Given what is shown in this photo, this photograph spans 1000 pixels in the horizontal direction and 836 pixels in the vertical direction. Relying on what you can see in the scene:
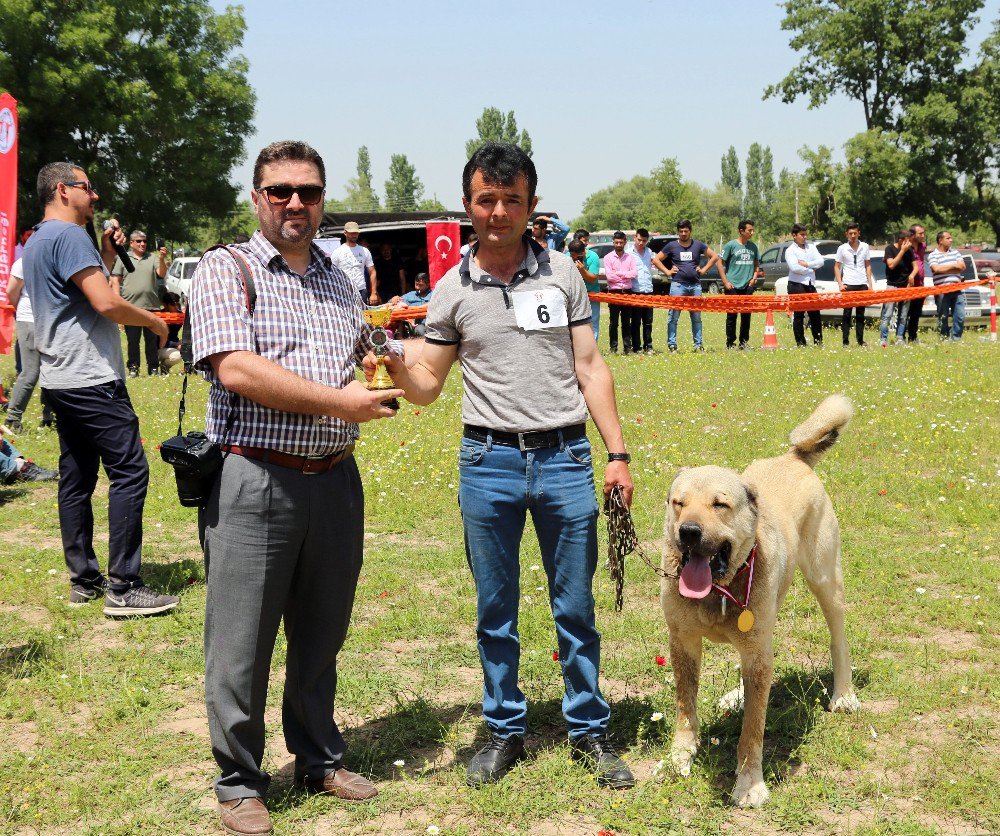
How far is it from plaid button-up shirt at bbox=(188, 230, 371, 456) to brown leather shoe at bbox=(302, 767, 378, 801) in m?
1.32

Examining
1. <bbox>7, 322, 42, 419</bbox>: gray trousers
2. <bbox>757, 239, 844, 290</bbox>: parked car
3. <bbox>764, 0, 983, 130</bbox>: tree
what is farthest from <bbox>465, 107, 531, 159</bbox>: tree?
<bbox>7, 322, 42, 419</bbox>: gray trousers

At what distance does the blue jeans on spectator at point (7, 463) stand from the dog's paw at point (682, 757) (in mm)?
7508

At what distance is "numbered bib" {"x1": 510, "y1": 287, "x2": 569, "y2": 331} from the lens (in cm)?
374

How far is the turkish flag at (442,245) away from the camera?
20047 millimetres

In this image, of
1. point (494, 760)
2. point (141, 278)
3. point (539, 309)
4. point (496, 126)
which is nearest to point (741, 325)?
point (141, 278)

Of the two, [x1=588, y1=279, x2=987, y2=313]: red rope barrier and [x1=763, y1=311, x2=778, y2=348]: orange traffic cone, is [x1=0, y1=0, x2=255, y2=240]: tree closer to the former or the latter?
[x1=588, y1=279, x2=987, y2=313]: red rope barrier

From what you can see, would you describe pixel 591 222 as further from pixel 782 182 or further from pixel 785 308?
pixel 785 308

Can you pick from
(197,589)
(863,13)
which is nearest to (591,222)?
(863,13)

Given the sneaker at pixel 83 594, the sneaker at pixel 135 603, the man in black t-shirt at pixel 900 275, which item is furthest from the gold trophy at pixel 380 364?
the man in black t-shirt at pixel 900 275

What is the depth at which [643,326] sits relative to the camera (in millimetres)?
16750

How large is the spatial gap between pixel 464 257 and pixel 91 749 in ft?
8.65

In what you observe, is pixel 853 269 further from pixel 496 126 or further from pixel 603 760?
pixel 496 126

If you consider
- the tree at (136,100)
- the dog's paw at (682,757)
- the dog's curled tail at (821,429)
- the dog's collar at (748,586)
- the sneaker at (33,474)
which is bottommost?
the dog's paw at (682,757)

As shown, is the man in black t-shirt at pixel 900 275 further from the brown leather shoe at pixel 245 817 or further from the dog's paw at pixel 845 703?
the brown leather shoe at pixel 245 817
